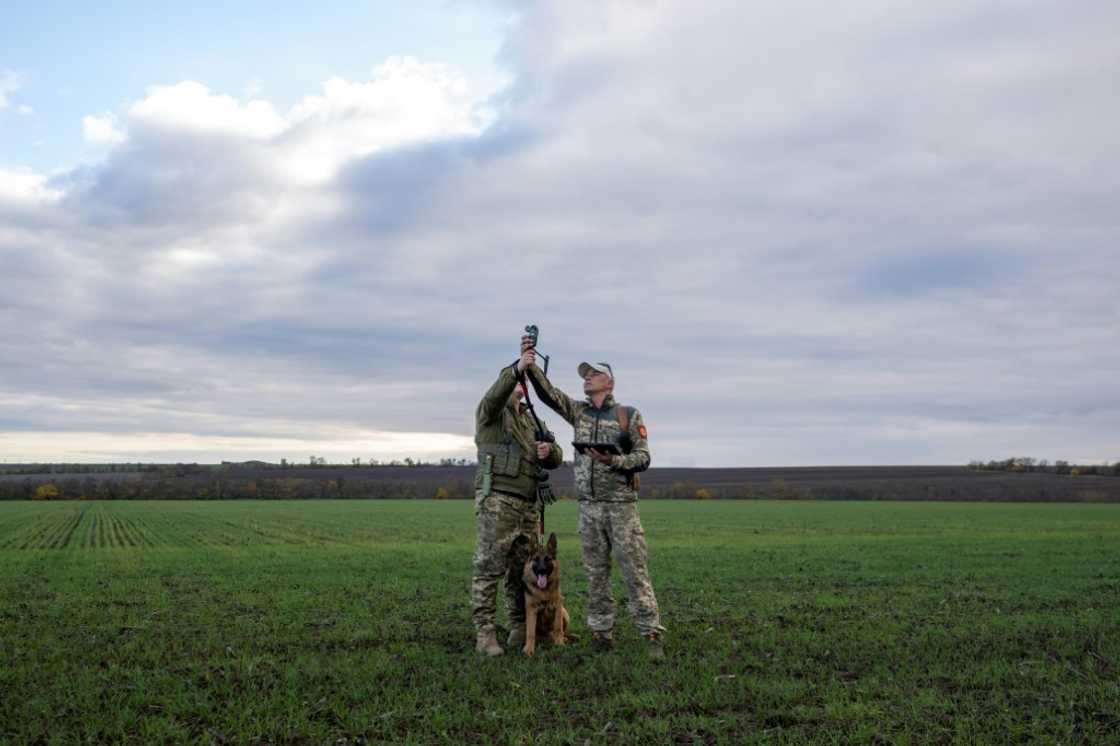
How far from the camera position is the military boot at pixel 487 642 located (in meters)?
9.06

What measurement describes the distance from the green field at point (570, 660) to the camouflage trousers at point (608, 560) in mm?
409

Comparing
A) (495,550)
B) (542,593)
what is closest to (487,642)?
(542,593)

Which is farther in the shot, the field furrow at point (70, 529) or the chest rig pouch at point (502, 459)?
the field furrow at point (70, 529)

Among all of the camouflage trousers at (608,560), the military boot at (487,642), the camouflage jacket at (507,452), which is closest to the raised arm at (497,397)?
the camouflage jacket at (507,452)

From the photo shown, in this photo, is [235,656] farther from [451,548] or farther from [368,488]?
[368,488]

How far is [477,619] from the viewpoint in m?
9.27

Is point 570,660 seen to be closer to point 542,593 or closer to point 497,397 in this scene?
point 542,593

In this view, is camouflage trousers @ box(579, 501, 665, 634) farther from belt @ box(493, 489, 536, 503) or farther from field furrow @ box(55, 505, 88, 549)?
field furrow @ box(55, 505, 88, 549)

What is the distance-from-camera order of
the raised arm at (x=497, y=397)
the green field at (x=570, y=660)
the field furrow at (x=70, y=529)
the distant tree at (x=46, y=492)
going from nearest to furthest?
the green field at (x=570, y=660), the raised arm at (x=497, y=397), the field furrow at (x=70, y=529), the distant tree at (x=46, y=492)

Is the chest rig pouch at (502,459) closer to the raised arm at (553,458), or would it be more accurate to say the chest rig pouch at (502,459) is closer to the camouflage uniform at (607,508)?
the raised arm at (553,458)

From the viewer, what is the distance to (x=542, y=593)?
9.14 meters

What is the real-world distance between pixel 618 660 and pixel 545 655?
79 centimetres

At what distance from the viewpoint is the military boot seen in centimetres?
906

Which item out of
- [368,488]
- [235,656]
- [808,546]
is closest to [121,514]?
[368,488]
